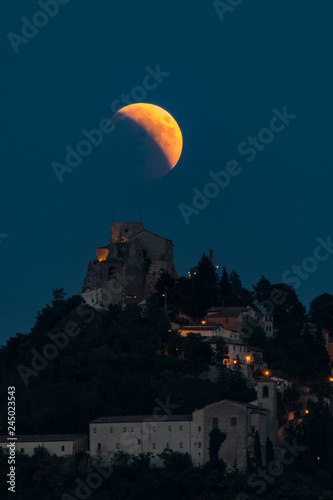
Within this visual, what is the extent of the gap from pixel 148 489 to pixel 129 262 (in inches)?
1276

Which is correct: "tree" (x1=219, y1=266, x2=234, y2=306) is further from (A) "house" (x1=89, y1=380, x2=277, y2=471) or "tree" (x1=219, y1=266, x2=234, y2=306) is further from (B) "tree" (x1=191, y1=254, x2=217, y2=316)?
(A) "house" (x1=89, y1=380, x2=277, y2=471)

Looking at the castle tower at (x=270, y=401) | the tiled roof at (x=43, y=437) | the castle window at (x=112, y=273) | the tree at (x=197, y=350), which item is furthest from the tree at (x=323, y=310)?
the tiled roof at (x=43, y=437)

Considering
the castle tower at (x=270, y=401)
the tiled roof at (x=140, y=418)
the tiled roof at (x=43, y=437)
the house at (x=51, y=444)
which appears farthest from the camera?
the castle tower at (x=270, y=401)

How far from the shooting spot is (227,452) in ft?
211

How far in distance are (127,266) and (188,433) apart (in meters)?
29.3

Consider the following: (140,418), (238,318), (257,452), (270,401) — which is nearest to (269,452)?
(257,452)

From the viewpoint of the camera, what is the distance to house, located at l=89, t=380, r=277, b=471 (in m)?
64.3

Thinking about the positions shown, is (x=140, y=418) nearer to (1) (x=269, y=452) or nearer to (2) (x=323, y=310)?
(1) (x=269, y=452)

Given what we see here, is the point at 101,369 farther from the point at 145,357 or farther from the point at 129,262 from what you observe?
the point at 129,262

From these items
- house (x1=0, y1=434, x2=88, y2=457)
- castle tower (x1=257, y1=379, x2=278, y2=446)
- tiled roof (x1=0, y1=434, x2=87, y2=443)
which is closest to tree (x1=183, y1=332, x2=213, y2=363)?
castle tower (x1=257, y1=379, x2=278, y2=446)

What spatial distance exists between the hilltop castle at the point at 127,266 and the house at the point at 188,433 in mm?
21110

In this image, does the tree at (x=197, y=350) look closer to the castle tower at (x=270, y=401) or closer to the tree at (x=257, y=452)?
the castle tower at (x=270, y=401)

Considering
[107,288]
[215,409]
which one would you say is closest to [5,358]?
[107,288]

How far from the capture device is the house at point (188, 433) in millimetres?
64312
